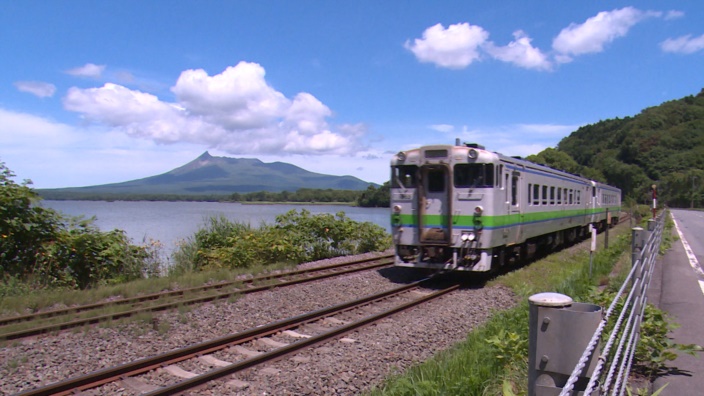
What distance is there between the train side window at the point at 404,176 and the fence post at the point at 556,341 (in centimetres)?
943

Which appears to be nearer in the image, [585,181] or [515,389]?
[515,389]

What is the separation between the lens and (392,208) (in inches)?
472

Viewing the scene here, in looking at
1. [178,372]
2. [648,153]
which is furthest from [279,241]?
[648,153]

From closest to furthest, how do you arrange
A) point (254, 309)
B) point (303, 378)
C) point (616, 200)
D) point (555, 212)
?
point (303, 378) < point (254, 309) < point (555, 212) < point (616, 200)

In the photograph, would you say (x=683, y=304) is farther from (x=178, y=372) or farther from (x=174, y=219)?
(x=174, y=219)

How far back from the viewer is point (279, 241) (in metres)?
14.9

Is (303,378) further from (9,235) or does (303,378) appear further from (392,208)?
(9,235)

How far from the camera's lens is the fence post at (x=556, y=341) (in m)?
2.26

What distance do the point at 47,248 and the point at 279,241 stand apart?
588cm

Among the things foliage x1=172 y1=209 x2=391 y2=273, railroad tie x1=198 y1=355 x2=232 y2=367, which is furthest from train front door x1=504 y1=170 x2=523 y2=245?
railroad tie x1=198 y1=355 x2=232 y2=367

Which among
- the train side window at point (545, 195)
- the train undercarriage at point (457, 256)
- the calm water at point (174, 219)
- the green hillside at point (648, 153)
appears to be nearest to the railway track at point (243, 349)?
the train undercarriage at point (457, 256)

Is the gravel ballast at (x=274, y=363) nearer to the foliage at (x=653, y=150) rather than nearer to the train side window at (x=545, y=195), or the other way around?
the train side window at (x=545, y=195)

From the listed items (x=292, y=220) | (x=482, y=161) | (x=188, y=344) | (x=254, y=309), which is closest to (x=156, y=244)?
(x=292, y=220)

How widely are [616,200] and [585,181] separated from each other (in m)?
13.3
